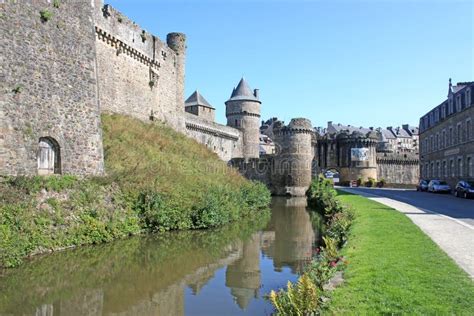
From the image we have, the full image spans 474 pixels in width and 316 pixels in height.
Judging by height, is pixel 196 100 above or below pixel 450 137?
above

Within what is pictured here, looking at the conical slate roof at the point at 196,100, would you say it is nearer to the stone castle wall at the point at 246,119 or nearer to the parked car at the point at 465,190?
the stone castle wall at the point at 246,119

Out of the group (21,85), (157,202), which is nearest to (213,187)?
(157,202)

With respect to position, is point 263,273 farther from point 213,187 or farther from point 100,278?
point 213,187

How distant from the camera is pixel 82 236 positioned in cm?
1219

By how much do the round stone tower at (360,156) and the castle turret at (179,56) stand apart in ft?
91.8

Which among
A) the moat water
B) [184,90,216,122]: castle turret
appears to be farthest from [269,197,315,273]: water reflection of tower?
[184,90,216,122]: castle turret

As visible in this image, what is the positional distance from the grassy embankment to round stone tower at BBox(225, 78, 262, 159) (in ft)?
69.8

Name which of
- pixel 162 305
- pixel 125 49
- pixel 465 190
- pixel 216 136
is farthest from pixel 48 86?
pixel 216 136

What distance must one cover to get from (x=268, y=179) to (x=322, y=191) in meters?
14.5

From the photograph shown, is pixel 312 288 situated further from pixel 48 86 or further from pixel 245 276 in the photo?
pixel 48 86

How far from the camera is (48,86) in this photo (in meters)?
13.5

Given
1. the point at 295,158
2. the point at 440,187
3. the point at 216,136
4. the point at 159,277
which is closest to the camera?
the point at 159,277

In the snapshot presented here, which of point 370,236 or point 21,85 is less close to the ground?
point 21,85

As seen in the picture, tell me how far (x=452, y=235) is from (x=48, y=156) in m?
11.4
